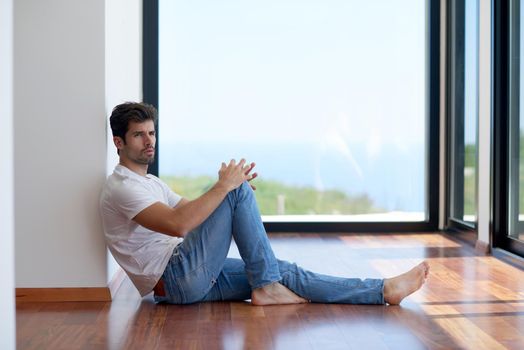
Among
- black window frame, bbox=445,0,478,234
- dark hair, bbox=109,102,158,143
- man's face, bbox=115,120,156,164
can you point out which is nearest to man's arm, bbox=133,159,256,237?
man's face, bbox=115,120,156,164

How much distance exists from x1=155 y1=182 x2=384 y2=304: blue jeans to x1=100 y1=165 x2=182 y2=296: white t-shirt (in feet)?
0.20

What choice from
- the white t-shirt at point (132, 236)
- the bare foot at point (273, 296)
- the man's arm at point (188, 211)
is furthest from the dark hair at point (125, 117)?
the bare foot at point (273, 296)

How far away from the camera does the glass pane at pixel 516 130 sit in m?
4.52

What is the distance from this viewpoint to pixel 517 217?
15.1 ft

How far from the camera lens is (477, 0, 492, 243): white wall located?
4.88 metres

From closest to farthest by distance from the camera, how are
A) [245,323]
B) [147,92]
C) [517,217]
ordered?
1. [245,323]
2. [517,217]
3. [147,92]

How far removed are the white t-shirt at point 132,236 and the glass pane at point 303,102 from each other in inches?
107

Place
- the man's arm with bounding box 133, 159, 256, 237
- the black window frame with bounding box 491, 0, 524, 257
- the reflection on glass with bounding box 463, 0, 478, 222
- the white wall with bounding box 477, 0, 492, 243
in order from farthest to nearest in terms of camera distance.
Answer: the reflection on glass with bounding box 463, 0, 478, 222, the white wall with bounding box 477, 0, 492, 243, the black window frame with bounding box 491, 0, 524, 257, the man's arm with bounding box 133, 159, 256, 237

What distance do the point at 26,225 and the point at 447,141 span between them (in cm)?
345

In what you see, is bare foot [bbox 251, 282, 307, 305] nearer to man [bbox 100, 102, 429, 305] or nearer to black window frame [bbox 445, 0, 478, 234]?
man [bbox 100, 102, 429, 305]

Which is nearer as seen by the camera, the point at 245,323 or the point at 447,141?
the point at 245,323

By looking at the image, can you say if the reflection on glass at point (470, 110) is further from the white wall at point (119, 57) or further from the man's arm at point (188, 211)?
the man's arm at point (188, 211)

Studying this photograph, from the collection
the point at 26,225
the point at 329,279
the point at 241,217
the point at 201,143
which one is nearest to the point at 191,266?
the point at 241,217

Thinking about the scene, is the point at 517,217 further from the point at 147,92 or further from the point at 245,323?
the point at 147,92
